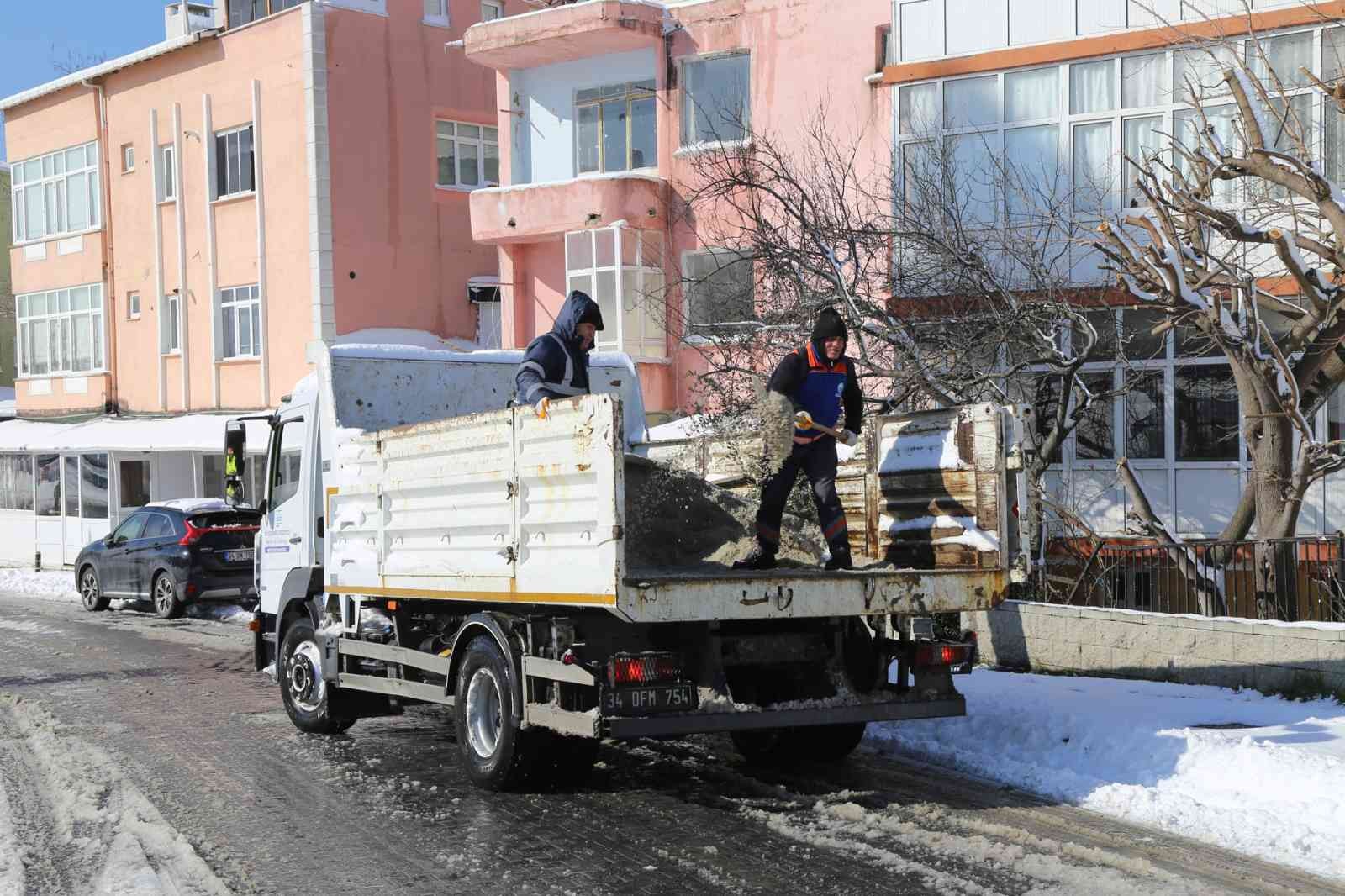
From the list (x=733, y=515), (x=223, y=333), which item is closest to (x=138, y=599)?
(x=223, y=333)

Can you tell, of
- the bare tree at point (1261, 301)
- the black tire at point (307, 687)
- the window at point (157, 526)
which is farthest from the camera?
the window at point (157, 526)

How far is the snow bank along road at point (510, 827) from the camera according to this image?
640cm

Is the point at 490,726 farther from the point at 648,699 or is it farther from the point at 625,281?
the point at 625,281

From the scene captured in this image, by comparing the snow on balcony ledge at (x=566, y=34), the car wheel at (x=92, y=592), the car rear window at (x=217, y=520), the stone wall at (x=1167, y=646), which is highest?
the snow on balcony ledge at (x=566, y=34)

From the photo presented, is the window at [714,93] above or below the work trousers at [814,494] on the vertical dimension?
above

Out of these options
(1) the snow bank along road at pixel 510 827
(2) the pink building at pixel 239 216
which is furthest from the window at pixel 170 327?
(1) the snow bank along road at pixel 510 827

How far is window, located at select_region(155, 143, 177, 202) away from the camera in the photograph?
105 feet

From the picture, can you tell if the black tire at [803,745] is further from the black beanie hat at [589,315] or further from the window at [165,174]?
the window at [165,174]

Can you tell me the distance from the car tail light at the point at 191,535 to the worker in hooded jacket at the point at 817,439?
46.2 feet

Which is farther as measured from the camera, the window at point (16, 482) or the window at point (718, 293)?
the window at point (16, 482)

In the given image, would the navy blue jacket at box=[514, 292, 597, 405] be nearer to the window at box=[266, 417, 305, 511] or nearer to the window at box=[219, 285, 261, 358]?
the window at box=[266, 417, 305, 511]

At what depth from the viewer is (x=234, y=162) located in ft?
99.7

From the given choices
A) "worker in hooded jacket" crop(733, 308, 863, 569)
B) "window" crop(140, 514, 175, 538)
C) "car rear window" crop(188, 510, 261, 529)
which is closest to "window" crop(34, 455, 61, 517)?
"window" crop(140, 514, 175, 538)

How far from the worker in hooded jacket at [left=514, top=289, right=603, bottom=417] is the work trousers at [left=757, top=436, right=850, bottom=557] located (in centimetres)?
148
